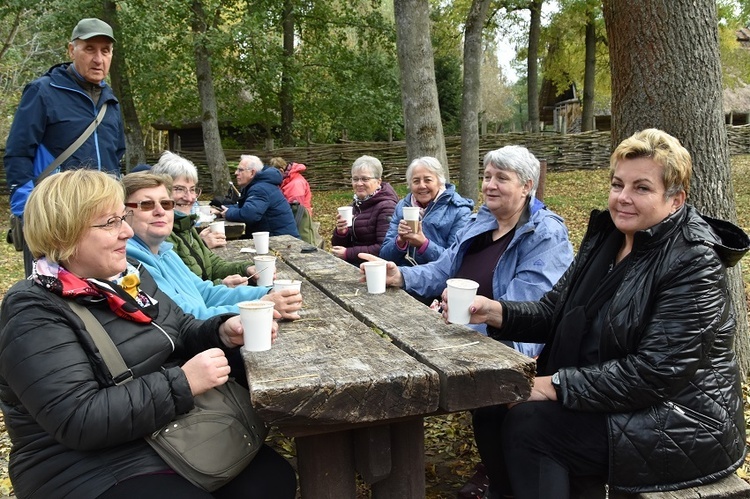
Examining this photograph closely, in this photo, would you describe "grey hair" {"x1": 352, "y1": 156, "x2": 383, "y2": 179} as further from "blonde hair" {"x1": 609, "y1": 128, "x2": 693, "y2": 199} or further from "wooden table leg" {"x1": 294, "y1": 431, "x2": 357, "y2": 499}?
"wooden table leg" {"x1": 294, "y1": 431, "x2": 357, "y2": 499}

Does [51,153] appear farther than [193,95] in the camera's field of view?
No

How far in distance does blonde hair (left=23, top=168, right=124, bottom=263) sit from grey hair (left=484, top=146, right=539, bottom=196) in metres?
2.00

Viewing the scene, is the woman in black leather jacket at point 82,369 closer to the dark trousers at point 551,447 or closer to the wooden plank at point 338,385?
the wooden plank at point 338,385

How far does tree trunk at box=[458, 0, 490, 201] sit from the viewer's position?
11227 mm

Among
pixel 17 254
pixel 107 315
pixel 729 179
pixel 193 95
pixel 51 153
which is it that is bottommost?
pixel 17 254

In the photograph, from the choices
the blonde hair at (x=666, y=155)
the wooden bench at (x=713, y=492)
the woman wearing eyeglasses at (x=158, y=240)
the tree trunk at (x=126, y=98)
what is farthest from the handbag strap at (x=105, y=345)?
the tree trunk at (x=126, y=98)

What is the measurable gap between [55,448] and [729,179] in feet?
12.9

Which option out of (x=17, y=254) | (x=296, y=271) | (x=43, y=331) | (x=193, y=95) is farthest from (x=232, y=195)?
(x=193, y=95)

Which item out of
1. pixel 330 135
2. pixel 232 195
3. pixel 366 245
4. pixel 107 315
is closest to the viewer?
pixel 107 315

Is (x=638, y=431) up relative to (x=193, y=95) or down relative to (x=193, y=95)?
down

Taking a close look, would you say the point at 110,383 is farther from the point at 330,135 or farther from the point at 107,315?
the point at 330,135

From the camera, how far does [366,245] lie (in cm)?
561

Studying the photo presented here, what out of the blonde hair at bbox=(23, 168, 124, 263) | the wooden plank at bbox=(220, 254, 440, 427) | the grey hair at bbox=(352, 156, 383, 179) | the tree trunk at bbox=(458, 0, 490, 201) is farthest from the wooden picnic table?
the tree trunk at bbox=(458, 0, 490, 201)

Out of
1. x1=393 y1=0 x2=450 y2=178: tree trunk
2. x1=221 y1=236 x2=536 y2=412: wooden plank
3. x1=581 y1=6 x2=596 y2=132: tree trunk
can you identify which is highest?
x1=581 y1=6 x2=596 y2=132: tree trunk
